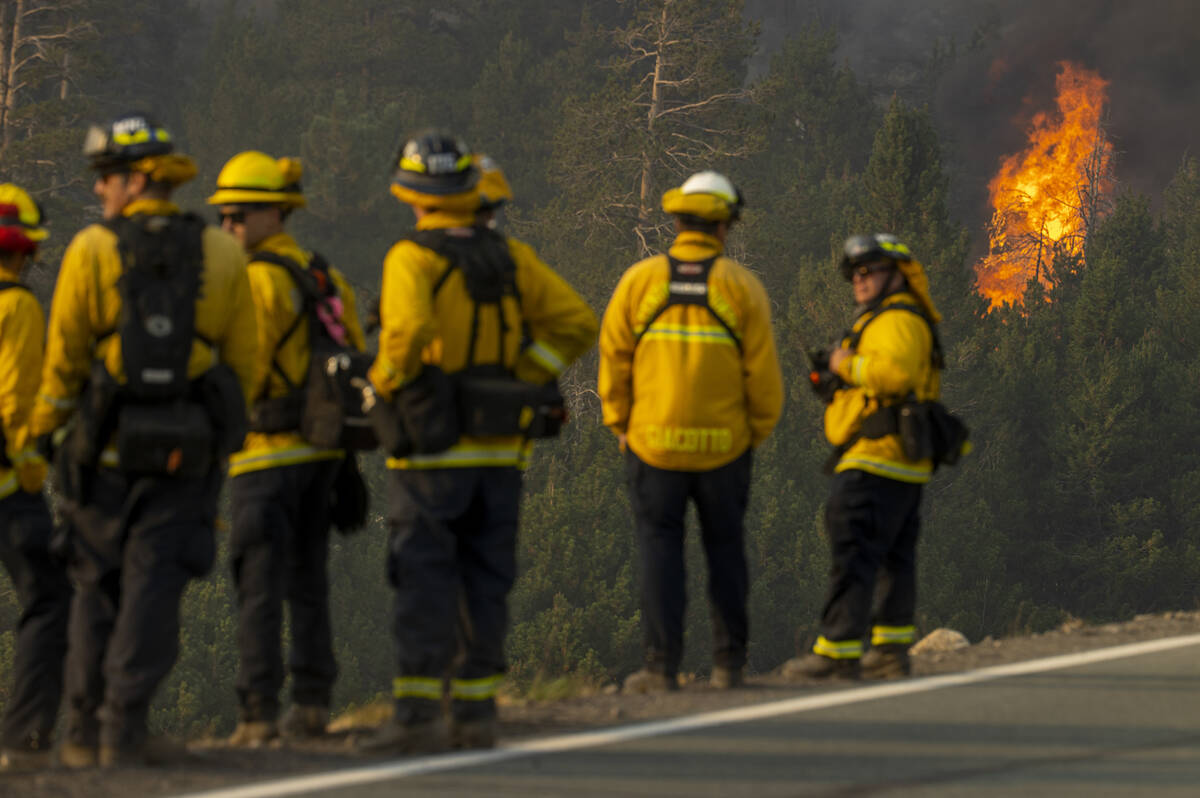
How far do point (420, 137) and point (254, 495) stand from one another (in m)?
1.41

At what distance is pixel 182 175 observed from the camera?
591 cm

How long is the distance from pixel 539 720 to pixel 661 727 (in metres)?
0.52

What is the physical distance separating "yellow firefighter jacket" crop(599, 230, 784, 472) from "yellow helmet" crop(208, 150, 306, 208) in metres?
1.39

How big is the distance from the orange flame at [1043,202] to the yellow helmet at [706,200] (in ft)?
186

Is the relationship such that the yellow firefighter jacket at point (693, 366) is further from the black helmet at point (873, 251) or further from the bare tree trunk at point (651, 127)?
the bare tree trunk at point (651, 127)

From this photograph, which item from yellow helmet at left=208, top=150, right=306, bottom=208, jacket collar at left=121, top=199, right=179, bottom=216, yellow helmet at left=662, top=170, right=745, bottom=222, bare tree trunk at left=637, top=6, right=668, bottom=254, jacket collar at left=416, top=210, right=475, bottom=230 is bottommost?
jacket collar at left=121, top=199, right=179, bottom=216

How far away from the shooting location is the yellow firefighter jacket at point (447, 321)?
588 centimetres

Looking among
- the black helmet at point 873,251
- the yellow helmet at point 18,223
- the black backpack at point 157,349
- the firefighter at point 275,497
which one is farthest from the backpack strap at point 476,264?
the black helmet at point 873,251

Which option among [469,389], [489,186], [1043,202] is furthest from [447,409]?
[1043,202]

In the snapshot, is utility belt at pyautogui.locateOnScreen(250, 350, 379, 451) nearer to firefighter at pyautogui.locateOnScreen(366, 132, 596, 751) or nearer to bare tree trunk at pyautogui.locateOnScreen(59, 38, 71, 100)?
firefighter at pyautogui.locateOnScreen(366, 132, 596, 751)

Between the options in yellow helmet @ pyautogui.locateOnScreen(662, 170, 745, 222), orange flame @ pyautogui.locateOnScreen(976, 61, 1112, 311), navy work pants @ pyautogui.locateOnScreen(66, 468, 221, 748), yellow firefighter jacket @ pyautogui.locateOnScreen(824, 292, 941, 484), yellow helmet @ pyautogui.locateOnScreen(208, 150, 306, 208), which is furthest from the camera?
orange flame @ pyautogui.locateOnScreen(976, 61, 1112, 311)

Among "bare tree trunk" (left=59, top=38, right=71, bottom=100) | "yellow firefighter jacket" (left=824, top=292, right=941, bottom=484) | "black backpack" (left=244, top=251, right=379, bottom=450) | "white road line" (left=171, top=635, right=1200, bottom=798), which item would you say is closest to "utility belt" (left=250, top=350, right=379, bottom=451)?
"black backpack" (left=244, top=251, right=379, bottom=450)

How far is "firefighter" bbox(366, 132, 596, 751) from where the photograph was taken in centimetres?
585

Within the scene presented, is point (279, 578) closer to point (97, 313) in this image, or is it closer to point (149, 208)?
point (97, 313)
